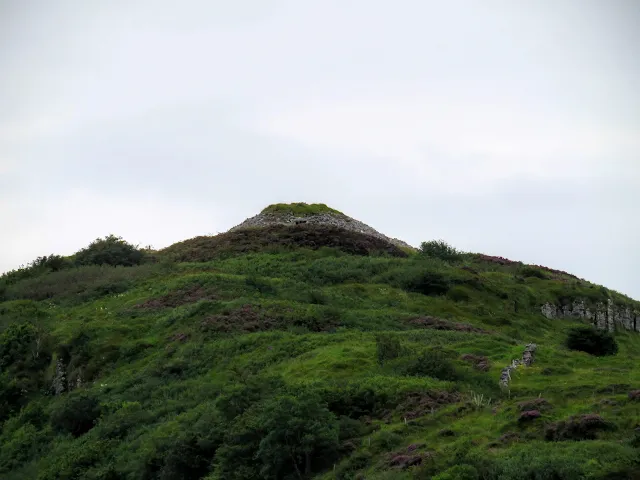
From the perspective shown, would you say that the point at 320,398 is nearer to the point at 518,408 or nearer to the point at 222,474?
the point at 222,474

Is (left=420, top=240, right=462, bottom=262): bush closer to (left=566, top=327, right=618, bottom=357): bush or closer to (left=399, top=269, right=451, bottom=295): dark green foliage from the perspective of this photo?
(left=399, top=269, right=451, bottom=295): dark green foliage

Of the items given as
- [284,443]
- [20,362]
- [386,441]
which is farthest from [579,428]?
[20,362]

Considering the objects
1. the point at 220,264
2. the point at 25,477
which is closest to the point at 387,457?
the point at 25,477

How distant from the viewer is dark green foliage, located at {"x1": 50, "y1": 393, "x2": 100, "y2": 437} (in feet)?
139

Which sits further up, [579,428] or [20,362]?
[20,362]

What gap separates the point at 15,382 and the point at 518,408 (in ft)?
121

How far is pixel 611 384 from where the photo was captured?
29906mm

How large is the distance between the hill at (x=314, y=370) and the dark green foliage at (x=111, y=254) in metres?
3.90

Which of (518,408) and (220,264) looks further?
(220,264)

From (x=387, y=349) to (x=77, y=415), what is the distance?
1881 cm

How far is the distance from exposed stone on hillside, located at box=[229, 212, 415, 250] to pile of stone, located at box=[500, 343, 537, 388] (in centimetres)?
5360

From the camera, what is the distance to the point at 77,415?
42719mm

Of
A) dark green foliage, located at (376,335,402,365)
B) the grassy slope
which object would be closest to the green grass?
the grassy slope

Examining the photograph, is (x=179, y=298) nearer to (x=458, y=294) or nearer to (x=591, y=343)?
(x=458, y=294)
